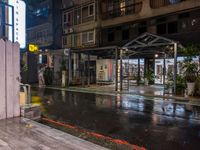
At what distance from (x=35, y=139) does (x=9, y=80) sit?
8.27 ft

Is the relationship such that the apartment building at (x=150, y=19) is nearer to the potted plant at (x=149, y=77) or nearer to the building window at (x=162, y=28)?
the building window at (x=162, y=28)

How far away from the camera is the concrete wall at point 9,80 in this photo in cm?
604

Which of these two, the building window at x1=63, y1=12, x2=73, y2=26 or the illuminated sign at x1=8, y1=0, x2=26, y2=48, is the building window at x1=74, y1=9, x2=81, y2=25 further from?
the illuminated sign at x1=8, y1=0, x2=26, y2=48

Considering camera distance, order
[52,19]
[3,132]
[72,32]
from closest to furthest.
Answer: [3,132]
[72,32]
[52,19]

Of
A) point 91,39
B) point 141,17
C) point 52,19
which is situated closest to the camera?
point 141,17

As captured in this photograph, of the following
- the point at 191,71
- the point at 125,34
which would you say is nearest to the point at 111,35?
the point at 125,34

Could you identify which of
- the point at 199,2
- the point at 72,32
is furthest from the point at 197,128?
the point at 72,32

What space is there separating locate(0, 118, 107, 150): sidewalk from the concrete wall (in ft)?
2.15

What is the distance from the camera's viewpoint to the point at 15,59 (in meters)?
6.36

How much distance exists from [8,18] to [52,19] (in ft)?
80.7

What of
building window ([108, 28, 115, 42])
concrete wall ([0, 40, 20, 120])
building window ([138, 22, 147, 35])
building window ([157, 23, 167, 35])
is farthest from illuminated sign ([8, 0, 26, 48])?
building window ([108, 28, 115, 42])

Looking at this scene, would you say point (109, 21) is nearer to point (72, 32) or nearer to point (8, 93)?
point (72, 32)

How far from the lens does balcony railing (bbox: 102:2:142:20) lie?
828 inches

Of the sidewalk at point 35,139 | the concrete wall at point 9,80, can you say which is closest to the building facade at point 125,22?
the concrete wall at point 9,80
